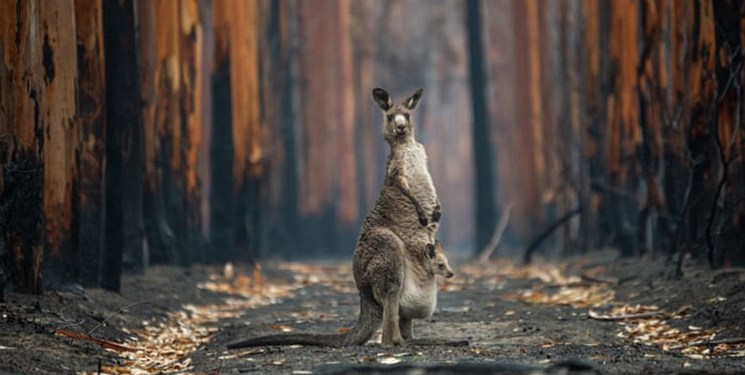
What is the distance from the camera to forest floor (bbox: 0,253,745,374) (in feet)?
30.9

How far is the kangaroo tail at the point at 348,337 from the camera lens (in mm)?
10359

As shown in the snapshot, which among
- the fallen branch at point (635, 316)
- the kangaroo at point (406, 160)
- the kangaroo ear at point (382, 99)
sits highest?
the kangaroo ear at point (382, 99)

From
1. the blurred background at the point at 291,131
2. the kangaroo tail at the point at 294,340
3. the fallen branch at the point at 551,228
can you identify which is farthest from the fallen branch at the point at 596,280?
the kangaroo tail at the point at 294,340

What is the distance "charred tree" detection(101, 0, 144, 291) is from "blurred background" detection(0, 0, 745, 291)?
23 millimetres

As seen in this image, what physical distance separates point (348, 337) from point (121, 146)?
5.12m

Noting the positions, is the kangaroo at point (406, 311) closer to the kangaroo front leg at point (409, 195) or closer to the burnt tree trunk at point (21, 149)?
the kangaroo front leg at point (409, 195)

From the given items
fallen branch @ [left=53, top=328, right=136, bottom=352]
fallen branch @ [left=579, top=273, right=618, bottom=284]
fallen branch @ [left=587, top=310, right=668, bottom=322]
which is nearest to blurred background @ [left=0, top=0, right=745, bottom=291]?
fallen branch @ [left=579, top=273, right=618, bottom=284]

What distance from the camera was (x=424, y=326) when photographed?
12.9 m

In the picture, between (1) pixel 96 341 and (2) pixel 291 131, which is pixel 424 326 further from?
(2) pixel 291 131

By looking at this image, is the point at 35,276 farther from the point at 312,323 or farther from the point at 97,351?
the point at 312,323

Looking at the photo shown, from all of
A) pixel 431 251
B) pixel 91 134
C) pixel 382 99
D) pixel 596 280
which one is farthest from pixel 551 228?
pixel 431 251

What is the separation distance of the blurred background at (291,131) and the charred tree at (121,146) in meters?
0.02

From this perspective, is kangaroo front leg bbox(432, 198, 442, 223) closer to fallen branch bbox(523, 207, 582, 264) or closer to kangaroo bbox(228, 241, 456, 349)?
kangaroo bbox(228, 241, 456, 349)

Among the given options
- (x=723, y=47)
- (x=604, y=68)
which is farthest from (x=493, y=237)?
(x=723, y=47)
